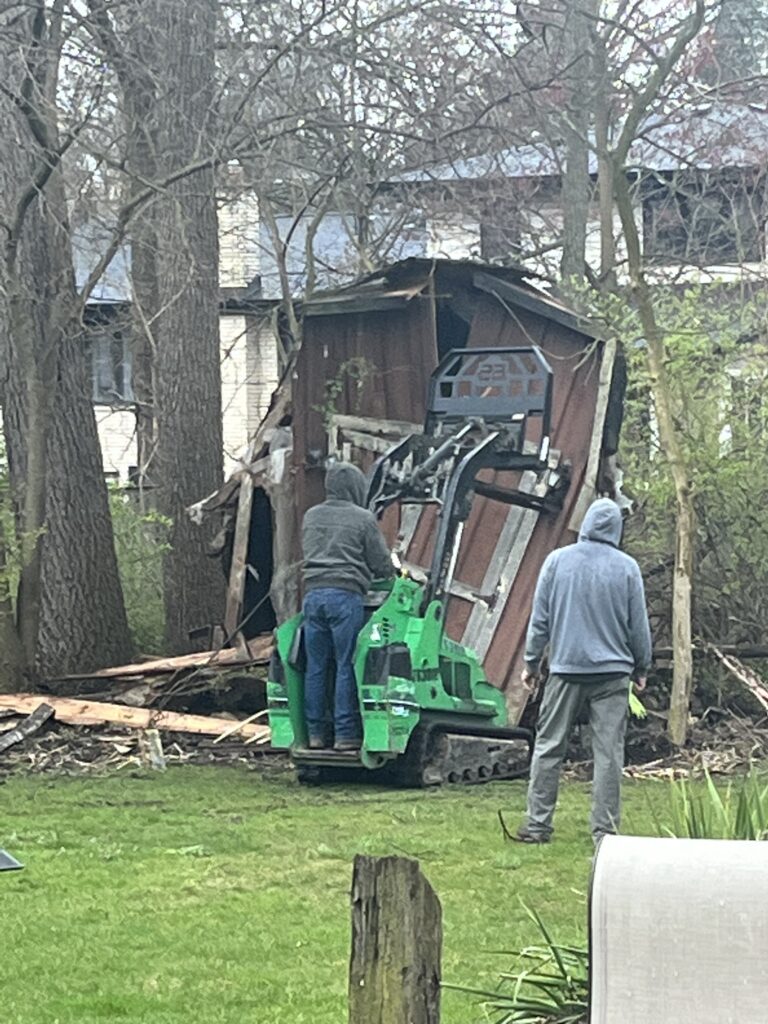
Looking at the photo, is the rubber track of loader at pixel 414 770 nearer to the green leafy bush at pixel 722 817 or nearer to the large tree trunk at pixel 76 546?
the large tree trunk at pixel 76 546

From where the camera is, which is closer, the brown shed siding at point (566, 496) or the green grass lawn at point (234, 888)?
the green grass lawn at point (234, 888)

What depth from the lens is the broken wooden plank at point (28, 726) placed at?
15133 mm

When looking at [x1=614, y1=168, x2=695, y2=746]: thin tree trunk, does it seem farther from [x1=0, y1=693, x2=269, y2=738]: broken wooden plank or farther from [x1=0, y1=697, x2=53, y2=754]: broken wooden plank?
[x1=0, y1=697, x2=53, y2=754]: broken wooden plank

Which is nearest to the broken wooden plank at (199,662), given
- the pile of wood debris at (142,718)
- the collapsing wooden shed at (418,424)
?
the pile of wood debris at (142,718)

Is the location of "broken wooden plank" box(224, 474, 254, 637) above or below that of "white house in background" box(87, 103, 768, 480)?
below

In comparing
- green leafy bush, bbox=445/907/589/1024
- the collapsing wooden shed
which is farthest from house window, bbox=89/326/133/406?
green leafy bush, bbox=445/907/589/1024

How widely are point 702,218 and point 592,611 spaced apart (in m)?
21.0

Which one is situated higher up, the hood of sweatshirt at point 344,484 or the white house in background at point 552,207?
the white house in background at point 552,207

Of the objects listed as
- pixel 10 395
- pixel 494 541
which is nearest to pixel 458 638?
pixel 494 541

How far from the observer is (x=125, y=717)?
1580 centimetres

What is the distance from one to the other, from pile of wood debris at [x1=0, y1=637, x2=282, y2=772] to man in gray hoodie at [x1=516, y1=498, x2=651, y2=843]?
4.88 metres

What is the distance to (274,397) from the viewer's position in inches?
711

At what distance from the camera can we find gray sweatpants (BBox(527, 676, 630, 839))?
34.9 feet

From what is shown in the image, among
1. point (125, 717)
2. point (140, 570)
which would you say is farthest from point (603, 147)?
point (125, 717)
